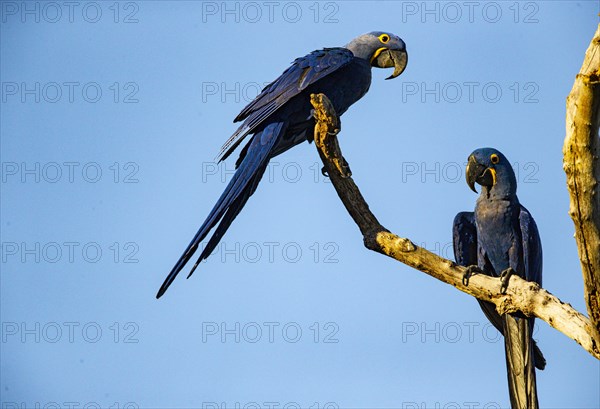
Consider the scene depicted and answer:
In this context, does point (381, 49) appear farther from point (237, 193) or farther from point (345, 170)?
point (237, 193)

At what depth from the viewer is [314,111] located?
569 centimetres

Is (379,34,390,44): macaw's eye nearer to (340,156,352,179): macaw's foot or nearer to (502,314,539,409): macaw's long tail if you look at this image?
(340,156,352,179): macaw's foot

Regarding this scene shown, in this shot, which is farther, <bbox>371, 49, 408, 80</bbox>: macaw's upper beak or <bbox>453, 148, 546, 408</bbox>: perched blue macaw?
<bbox>371, 49, 408, 80</bbox>: macaw's upper beak

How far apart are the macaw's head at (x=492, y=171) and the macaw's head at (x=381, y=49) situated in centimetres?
117

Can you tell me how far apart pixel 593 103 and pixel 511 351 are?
253 centimetres

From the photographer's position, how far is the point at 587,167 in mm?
3465

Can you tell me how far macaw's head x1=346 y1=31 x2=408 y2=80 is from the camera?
258 inches

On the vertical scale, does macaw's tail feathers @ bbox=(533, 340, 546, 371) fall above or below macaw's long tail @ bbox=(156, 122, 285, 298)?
below

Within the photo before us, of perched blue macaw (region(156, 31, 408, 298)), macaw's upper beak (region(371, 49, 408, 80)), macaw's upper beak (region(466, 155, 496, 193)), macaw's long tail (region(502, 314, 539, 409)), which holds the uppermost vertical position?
macaw's upper beak (region(371, 49, 408, 80))

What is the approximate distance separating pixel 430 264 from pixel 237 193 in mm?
1381

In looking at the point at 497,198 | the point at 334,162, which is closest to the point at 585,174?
the point at 334,162

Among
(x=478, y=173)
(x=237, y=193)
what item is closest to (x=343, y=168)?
(x=237, y=193)

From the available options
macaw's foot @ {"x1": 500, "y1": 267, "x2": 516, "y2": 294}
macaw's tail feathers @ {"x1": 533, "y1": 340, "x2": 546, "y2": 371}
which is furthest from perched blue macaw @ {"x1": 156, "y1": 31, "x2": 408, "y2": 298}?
macaw's tail feathers @ {"x1": 533, "y1": 340, "x2": 546, "y2": 371}

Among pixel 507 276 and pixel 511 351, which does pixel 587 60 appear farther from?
pixel 511 351
